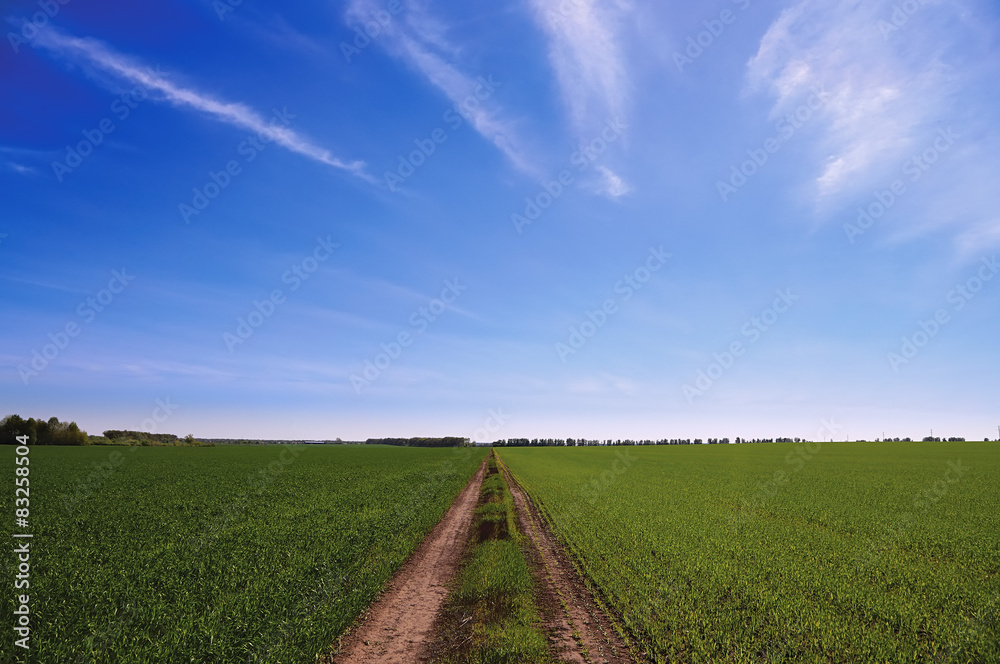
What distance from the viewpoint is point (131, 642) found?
878cm

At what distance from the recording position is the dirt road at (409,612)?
9.22 m

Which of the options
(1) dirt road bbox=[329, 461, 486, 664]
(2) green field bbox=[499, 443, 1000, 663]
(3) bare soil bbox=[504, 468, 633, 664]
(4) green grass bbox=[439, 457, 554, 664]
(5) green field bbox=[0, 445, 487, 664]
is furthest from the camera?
(2) green field bbox=[499, 443, 1000, 663]

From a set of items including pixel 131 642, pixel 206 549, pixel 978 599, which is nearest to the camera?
pixel 131 642

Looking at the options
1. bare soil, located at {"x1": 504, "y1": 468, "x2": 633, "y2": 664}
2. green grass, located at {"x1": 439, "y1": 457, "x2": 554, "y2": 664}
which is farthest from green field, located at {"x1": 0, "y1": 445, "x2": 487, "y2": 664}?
bare soil, located at {"x1": 504, "y1": 468, "x2": 633, "y2": 664}

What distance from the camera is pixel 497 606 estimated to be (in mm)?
11438

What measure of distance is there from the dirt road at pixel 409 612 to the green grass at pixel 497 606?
53cm

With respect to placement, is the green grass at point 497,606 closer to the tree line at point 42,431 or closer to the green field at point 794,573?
the green field at point 794,573

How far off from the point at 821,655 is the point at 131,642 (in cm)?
1373

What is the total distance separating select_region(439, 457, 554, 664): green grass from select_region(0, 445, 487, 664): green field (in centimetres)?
249

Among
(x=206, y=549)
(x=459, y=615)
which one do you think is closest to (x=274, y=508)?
(x=206, y=549)

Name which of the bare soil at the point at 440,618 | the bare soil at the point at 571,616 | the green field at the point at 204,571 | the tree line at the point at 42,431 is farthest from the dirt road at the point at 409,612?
the tree line at the point at 42,431

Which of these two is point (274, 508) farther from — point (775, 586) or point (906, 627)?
point (906, 627)

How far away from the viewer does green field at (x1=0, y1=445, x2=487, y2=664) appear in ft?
29.0

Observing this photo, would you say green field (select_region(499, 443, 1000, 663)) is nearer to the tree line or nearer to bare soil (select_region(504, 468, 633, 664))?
bare soil (select_region(504, 468, 633, 664))
